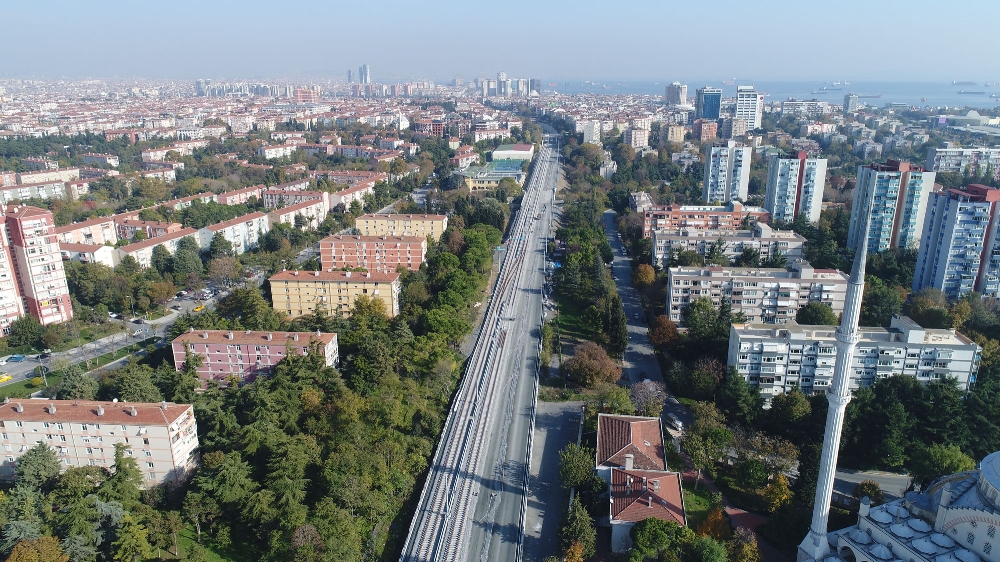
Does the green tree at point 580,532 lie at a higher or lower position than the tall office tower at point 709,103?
lower

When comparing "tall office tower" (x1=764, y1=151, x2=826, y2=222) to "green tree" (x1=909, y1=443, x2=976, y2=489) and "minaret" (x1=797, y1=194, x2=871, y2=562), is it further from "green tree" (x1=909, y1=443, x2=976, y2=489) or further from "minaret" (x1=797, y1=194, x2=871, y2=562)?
"minaret" (x1=797, y1=194, x2=871, y2=562)

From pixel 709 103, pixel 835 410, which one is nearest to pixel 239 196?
pixel 835 410

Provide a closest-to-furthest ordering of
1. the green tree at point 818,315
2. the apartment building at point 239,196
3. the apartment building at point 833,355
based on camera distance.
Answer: the apartment building at point 833,355 → the green tree at point 818,315 → the apartment building at point 239,196

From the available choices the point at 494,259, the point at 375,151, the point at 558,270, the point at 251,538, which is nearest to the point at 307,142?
the point at 375,151

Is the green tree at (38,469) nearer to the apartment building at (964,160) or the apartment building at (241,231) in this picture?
the apartment building at (241,231)

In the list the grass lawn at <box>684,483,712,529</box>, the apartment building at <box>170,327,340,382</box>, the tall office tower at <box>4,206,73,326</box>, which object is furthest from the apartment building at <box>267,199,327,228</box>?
the grass lawn at <box>684,483,712,529</box>

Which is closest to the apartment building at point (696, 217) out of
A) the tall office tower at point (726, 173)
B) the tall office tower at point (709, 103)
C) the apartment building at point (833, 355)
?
the tall office tower at point (726, 173)
